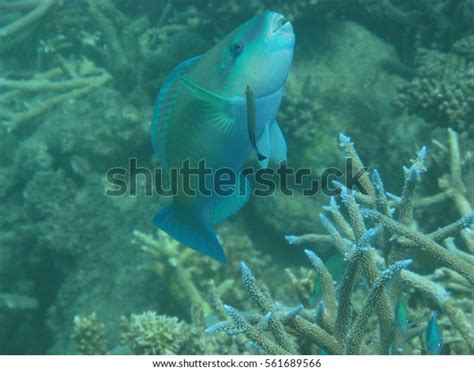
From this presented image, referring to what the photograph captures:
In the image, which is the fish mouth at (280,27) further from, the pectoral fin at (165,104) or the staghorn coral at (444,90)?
the staghorn coral at (444,90)

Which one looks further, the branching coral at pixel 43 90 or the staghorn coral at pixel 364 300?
the branching coral at pixel 43 90

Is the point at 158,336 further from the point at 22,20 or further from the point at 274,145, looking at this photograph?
the point at 22,20

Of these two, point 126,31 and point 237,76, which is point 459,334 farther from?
point 126,31

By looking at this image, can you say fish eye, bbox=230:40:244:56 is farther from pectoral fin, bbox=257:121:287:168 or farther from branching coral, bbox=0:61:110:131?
branching coral, bbox=0:61:110:131

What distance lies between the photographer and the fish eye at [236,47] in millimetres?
1415

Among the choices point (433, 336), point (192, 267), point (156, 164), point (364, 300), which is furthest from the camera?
point (156, 164)

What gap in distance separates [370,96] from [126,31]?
2682 millimetres

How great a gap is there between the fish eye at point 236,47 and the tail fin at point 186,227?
60 centimetres

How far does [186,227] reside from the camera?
167 centimetres

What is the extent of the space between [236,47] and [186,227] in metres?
0.68

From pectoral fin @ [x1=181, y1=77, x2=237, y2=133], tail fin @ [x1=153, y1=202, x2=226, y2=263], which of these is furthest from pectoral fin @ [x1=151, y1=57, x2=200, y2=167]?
tail fin @ [x1=153, y1=202, x2=226, y2=263]

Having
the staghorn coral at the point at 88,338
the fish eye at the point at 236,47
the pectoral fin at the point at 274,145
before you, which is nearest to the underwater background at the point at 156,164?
the staghorn coral at the point at 88,338

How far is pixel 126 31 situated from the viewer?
4.77 metres

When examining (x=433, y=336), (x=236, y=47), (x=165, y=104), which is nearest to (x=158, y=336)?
(x=433, y=336)
